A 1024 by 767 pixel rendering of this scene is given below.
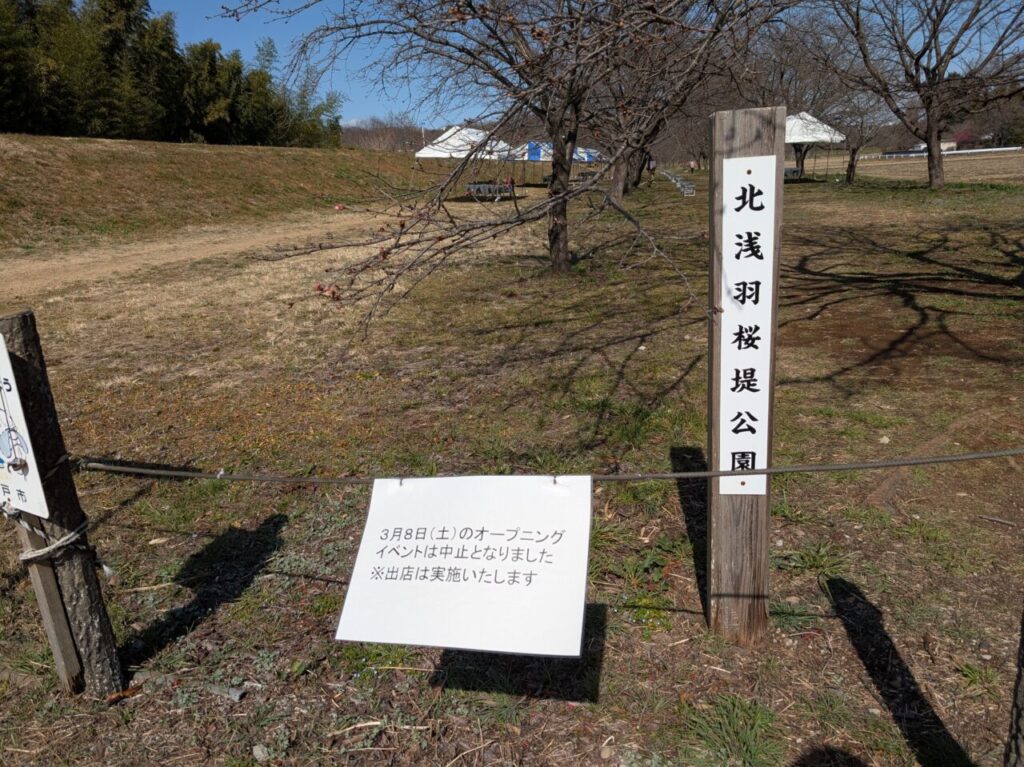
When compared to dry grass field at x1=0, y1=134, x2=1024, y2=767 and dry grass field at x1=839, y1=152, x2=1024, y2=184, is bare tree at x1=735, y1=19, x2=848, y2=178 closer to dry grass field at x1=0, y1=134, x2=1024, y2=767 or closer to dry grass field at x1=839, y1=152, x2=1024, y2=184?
dry grass field at x1=0, y1=134, x2=1024, y2=767

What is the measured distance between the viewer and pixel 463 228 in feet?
7.60

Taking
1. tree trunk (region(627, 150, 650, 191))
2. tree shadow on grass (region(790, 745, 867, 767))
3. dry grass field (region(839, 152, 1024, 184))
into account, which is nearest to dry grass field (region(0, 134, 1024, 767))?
tree shadow on grass (region(790, 745, 867, 767))

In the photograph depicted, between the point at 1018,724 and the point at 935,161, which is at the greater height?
the point at 935,161

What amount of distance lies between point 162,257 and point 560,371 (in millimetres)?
10571

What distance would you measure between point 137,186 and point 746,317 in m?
20.6

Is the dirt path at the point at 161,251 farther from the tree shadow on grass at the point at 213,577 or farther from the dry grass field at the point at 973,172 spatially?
the dry grass field at the point at 973,172

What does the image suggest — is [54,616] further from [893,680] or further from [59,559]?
[893,680]

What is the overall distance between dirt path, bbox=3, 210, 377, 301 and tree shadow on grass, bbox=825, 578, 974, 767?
6.37 meters

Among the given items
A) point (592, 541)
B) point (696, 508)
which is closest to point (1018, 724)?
point (592, 541)

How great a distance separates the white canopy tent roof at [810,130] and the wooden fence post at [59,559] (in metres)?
31.7

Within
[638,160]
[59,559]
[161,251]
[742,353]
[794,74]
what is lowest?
[59,559]

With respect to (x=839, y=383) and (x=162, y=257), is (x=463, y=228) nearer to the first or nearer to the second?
(x=839, y=383)

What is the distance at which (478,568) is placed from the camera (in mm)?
1889

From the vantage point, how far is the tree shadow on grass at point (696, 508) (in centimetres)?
293
